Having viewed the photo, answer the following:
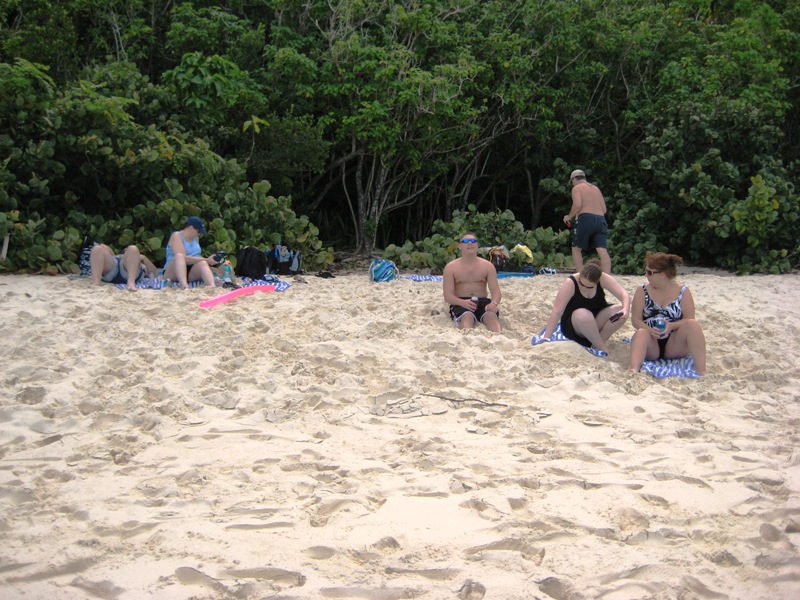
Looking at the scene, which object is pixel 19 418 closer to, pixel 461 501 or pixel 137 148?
pixel 461 501

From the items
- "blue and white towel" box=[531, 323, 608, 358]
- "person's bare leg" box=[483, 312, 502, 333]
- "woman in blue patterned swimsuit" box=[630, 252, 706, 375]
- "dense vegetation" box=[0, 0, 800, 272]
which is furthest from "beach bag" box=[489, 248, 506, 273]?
"woman in blue patterned swimsuit" box=[630, 252, 706, 375]

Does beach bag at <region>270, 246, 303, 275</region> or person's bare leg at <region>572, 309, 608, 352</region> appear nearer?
person's bare leg at <region>572, 309, 608, 352</region>

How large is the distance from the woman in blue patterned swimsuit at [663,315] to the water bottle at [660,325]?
0.01 m

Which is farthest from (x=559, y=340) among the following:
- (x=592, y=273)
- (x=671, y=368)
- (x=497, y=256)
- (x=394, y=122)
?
(x=394, y=122)

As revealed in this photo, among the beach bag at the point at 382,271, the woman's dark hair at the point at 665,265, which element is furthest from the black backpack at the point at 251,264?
the woman's dark hair at the point at 665,265

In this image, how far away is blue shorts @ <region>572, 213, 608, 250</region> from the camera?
28.0 ft

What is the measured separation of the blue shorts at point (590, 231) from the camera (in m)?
8.52

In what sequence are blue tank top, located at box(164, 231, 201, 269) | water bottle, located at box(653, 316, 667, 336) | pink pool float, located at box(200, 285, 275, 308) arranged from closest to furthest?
water bottle, located at box(653, 316, 667, 336) → pink pool float, located at box(200, 285, 275, 308) → blue tank top, located at box(164, 231, 201, 269)

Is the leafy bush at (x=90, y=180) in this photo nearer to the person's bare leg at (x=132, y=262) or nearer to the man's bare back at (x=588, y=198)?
the person's bare leg at (x=132, y=262)

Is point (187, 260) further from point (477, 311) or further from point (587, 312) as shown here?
point (587, 312)

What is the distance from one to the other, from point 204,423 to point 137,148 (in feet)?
20.3

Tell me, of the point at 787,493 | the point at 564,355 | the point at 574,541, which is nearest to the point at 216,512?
the point at 574,541

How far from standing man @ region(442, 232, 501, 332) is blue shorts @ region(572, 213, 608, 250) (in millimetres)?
2175

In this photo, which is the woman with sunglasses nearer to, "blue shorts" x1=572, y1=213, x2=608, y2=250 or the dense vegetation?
"blue shorts" x1=572, y1=213, x2=608, y2=250
